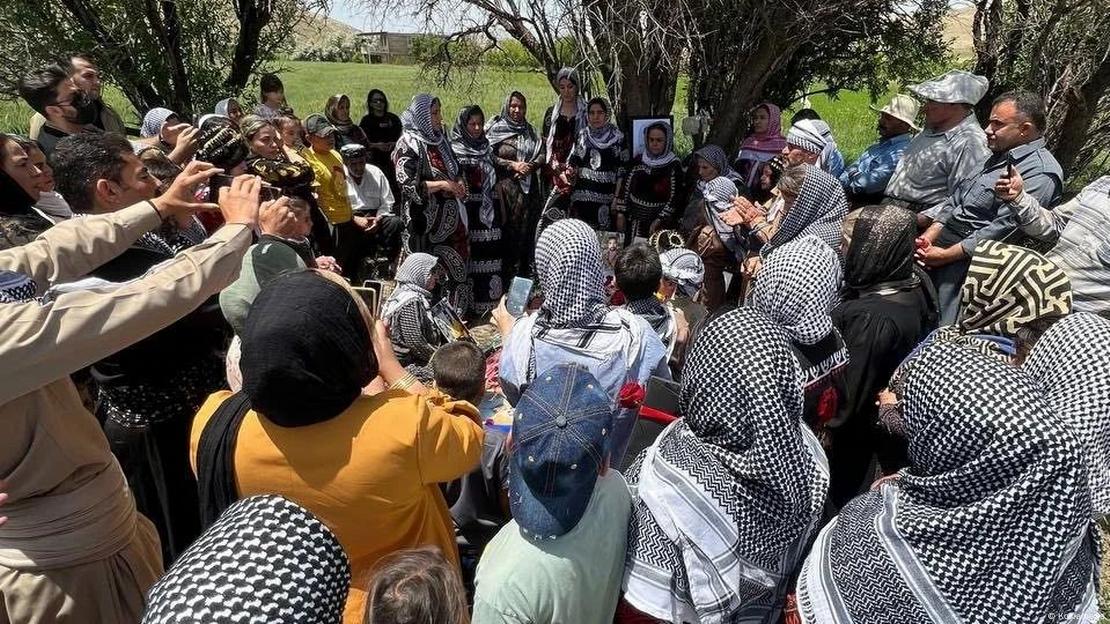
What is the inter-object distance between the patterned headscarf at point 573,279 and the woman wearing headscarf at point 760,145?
157 inches

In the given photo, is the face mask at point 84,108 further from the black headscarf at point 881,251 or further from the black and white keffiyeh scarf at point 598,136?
the black headscarf at point 881,251

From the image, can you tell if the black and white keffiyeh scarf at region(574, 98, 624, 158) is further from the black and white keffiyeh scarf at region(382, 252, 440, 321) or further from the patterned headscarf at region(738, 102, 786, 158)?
the black and white keffiyeh scarf at region(382, 252, 440, 321)

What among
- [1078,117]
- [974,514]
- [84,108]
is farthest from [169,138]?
[1078,117]

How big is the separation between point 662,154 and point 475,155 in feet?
5.18

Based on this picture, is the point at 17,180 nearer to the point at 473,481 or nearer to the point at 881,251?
the point at 473,481

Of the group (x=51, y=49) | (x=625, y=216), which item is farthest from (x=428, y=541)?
(x=51, y=49)

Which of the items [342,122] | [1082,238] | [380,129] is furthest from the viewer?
[380,129]

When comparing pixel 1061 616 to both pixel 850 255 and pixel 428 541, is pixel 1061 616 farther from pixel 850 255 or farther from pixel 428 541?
pixel 850 255

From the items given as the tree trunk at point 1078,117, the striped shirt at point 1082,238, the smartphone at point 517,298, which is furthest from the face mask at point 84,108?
the tree trunk at point 1078,117

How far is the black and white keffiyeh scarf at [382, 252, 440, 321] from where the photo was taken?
12.1 feet

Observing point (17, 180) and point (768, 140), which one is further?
point (768, 140)

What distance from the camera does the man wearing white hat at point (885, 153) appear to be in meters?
5.09

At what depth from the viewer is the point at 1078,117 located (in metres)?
5.62

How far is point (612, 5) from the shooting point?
18.6ft
